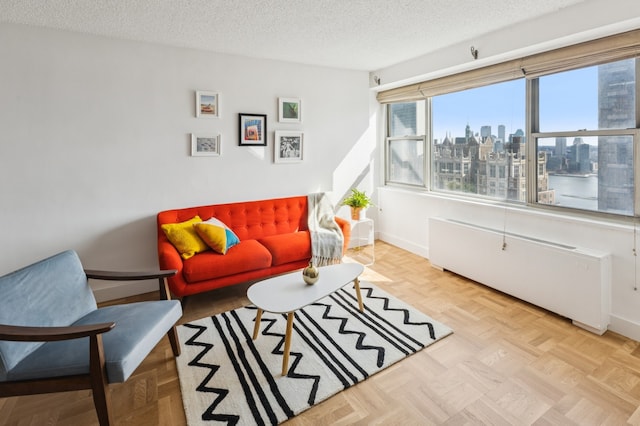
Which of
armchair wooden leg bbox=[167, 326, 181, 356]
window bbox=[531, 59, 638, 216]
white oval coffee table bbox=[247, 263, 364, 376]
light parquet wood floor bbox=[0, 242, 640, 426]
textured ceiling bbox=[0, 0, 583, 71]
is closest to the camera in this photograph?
light parquet wood floor bbox=[0, 242, 640, 426]

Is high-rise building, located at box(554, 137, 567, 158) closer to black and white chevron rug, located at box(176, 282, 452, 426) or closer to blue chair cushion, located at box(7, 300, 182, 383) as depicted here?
black and white chevron rug, located at box(176, 282, 452, 426)

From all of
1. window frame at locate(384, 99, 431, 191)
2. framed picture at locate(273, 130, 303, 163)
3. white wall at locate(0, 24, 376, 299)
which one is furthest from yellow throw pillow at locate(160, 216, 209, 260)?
window frame at locate(384, 99, 431, 191)

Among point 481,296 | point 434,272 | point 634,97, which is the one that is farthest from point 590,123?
point 434,272

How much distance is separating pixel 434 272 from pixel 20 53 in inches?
173

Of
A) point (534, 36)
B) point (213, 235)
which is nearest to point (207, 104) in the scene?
point (213, 235)

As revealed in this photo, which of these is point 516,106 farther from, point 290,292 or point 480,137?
point 290,292

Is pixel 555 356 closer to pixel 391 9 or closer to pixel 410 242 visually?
→ pixel 410 242

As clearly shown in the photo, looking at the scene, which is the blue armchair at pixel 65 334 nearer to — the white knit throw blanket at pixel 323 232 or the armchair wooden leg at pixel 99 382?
the armchair wooden leg at pixel 99 382

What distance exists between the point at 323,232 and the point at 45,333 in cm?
Answer: 263

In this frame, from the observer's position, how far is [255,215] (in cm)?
397

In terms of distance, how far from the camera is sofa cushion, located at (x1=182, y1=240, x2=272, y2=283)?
3041 millimetres

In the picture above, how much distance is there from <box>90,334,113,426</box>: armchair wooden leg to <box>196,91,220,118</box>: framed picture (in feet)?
8.57

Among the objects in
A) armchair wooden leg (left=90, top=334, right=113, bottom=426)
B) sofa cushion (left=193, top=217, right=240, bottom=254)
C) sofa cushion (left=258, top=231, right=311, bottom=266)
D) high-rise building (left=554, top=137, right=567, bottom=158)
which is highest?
high-rise building (left=554, top=137, right=567, bottom=158)

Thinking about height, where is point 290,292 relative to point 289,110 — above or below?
below
